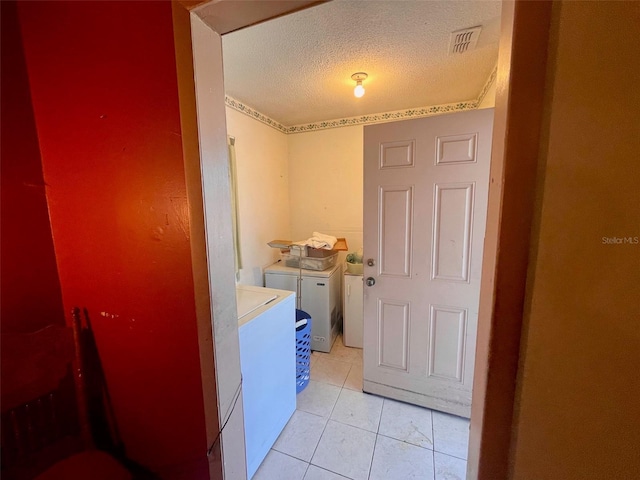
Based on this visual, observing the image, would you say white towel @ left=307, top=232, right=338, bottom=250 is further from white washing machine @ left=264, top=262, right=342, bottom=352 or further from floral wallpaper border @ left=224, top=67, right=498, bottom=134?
floral wallpaper border @ left=224, top=67, right=498, bottom=134

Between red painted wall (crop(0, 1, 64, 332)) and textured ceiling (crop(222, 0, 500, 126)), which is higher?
textured ceiling (crop(222, 0, 500, 126))

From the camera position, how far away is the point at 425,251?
5.34 ft

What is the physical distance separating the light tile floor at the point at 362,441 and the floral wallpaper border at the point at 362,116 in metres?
2.39

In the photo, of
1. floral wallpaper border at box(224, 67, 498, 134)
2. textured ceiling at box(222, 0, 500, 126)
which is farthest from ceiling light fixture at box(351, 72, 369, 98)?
floral wallpaper border at box(224, 67, 498, 134)

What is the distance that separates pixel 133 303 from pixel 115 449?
726 mm

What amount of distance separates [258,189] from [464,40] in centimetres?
189

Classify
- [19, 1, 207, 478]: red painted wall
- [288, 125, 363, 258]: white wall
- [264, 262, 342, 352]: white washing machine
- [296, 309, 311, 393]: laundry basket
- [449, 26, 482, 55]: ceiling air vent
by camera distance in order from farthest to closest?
[288, 125, 363, 258]: white wall, [264, 262, 342, 352]: white washing machine, [296, 309, 311, 393]: laundry basket, [449, 26, 482, 55]: ceiling air vent, [19, 1, 207, 478]: red painted wall

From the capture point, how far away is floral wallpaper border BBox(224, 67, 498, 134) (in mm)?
2174

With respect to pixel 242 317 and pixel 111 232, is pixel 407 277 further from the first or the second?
pixel 111 232

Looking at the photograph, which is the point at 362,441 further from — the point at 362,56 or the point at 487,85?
the point at 487,85

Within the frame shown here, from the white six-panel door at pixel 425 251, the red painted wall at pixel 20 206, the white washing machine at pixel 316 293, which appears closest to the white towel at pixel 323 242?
the white washing machine at pixel 316 293

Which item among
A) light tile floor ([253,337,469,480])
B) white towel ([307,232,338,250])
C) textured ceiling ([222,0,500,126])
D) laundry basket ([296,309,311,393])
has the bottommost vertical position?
light tile floor ([253,337,469,480])

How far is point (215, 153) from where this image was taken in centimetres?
79

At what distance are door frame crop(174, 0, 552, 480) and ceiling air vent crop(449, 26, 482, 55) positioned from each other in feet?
3.53
